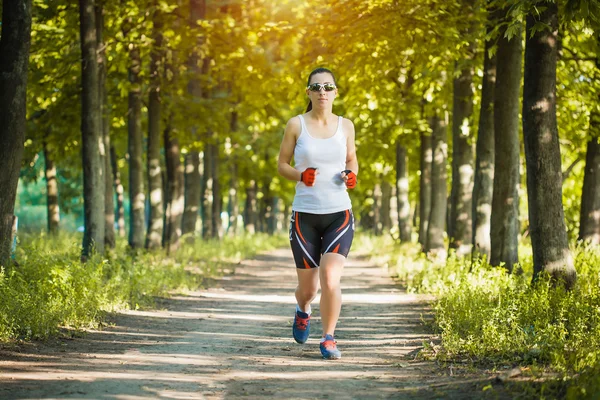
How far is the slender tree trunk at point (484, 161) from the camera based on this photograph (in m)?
15.4

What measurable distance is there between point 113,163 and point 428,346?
2302 cm

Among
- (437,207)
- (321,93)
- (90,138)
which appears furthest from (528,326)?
(437,207)

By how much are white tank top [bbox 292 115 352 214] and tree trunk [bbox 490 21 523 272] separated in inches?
259

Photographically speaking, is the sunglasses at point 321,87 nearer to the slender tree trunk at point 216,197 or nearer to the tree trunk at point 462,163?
the tree trunk at point 462,163

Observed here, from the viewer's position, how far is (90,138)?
1491 cm

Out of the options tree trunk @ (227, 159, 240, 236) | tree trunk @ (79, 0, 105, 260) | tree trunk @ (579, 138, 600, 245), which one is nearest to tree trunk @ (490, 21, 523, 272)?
tree trunk @ (579, 138, 600, 245)

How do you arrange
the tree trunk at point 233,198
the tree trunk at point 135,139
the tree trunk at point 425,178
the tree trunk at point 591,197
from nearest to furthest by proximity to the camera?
the tree trunk at point 591,197, the tree trunk at point 135,139, the tree trunk at point 425,178, the tree trunk at point 233,198

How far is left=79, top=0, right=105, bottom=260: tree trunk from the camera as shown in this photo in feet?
49.0

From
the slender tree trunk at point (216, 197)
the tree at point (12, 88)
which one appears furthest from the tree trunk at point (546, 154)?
the slender tree trunk at point (216, 197)

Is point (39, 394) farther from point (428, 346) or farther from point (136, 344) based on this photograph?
→ point (428, 346)

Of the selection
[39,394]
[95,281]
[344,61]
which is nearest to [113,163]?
[344,61]

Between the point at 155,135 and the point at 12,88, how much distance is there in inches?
389

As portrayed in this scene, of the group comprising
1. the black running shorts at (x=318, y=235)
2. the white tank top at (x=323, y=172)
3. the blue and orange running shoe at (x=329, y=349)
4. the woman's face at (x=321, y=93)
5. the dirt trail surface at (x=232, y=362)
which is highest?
the woman's face at (x=321, y=93)

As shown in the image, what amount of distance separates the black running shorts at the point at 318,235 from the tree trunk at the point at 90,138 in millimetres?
7907
